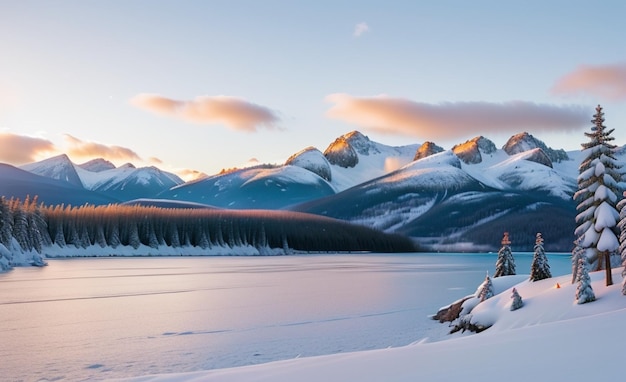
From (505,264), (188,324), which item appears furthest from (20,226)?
(505,264)

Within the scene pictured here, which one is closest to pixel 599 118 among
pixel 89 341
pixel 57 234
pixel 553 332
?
pixel 553 332

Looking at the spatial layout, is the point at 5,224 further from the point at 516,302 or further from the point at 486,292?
the point at 516,302

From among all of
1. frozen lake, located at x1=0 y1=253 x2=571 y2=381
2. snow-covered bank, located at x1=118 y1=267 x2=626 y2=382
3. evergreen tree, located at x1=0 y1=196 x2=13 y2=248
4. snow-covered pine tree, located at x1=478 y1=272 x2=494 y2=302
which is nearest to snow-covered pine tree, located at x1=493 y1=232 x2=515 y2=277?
frozen lake, located at x1=0 y1=253 x2=571 y2=381

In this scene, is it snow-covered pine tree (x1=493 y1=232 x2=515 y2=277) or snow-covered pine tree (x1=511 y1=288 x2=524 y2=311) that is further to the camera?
snow-covered pine tree (x1=493 y1=232 x2=515 y2=277)

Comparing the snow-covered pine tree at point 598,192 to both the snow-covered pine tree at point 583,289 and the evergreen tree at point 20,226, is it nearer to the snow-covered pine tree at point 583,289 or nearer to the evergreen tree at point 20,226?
the snow-covered pine tree at point 583,289

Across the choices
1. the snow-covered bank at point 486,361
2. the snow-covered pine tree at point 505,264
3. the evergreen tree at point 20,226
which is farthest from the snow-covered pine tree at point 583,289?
the evergreen tree at point 20,226

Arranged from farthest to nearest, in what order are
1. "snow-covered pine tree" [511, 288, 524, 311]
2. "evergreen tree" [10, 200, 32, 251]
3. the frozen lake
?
"evergreen tree" [10, 200, 32, 251]
"snow-covered pine tree" [511, 288, 524, 311]
the frozen lake

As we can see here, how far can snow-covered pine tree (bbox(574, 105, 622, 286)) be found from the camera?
3466 centimetres

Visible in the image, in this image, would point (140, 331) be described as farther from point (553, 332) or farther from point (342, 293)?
point (342, 293)

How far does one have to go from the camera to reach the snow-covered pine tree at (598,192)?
114ft

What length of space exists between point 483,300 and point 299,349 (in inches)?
661

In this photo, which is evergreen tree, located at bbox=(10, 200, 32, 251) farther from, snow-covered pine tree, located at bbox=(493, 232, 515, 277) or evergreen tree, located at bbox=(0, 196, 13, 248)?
snow-covered pine tree, located at bbox=(493, 232, 515, 277)

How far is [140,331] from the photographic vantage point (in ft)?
114

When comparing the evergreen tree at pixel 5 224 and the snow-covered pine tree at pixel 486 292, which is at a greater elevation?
the evergreen tree at pixel 5 224
